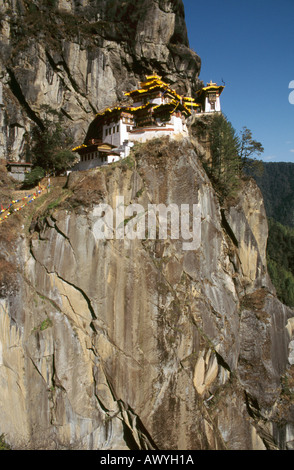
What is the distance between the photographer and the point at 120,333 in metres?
23.4

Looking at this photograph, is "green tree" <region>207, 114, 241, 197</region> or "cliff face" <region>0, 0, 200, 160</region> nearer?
"green tree" <region>207, 114, 241, 197</region>

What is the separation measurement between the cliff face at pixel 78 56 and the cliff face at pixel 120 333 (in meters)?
11.8

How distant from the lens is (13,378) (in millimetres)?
21656

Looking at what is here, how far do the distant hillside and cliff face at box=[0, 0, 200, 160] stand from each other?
92329mm

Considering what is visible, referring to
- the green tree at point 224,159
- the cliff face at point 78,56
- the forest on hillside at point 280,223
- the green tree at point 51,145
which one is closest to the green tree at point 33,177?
the green tree at point 51,145

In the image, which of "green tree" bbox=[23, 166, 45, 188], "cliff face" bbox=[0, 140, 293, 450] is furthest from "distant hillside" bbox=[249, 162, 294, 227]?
"green tree" bbox=[23, 166, 45, 188]

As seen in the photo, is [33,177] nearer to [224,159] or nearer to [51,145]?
[51,145]

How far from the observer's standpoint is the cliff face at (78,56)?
33.1 metres

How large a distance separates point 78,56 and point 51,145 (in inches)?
390

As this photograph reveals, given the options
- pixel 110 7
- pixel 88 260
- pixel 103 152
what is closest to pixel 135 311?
pixel 88 260

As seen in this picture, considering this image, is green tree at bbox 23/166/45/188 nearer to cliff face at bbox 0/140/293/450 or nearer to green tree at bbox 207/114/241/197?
cliff face at bbox 0/140/293/450

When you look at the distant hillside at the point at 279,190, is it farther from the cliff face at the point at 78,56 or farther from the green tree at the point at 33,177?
the green tree at the point at 33,177

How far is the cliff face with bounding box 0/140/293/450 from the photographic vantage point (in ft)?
73.2

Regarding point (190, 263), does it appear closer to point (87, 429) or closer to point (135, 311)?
point (135, 311)
